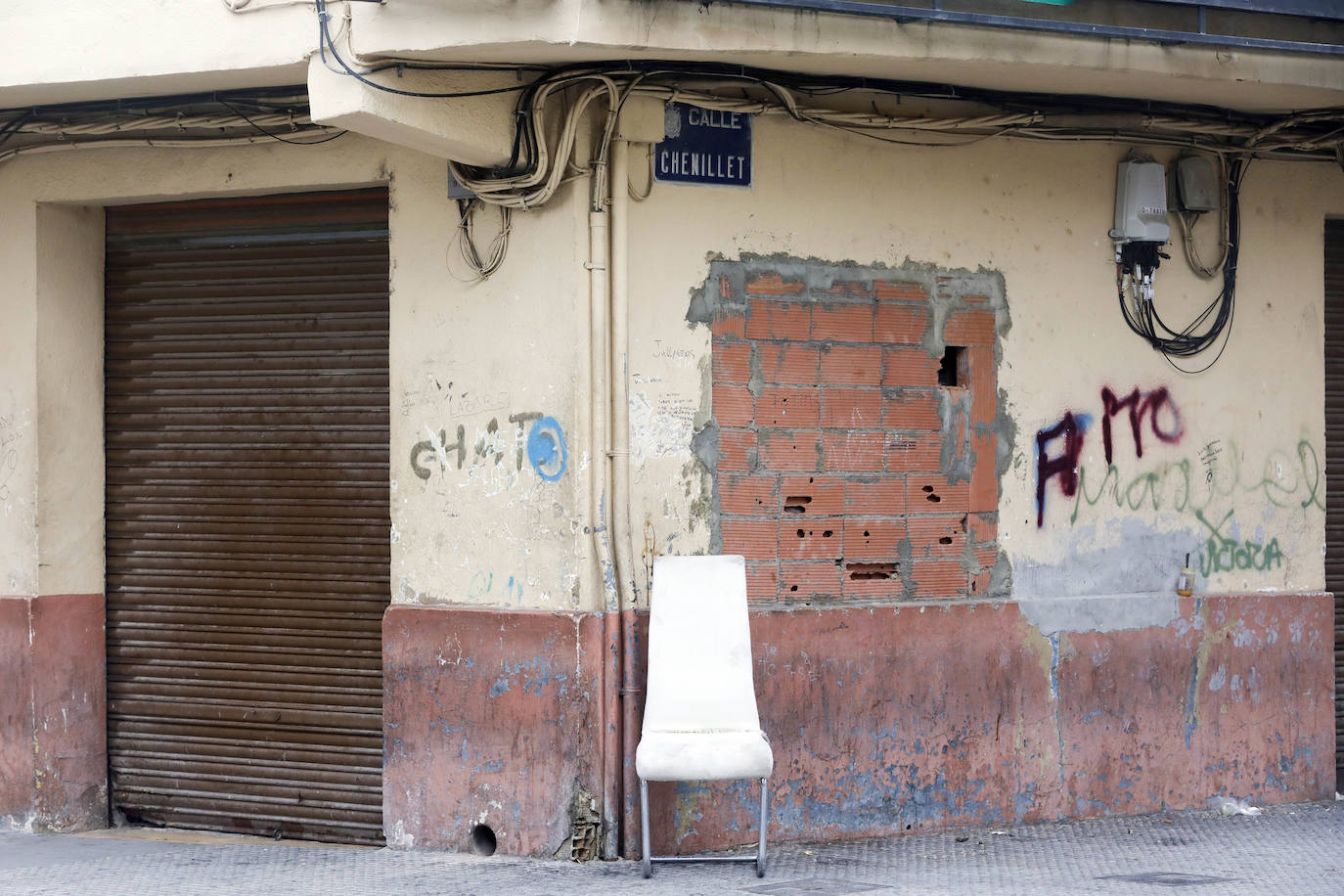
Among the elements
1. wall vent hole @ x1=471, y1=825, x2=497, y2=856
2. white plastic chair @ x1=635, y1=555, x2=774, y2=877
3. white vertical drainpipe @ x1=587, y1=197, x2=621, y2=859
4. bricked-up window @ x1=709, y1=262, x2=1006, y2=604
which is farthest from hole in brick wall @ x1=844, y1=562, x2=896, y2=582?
wall vent hole @ x1=471, y1=825, x2=497, y2=856

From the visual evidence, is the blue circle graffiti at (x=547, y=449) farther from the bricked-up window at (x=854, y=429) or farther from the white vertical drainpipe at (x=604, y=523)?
the bricked-up window at (x=854, y=429)

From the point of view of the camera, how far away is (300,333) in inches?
301

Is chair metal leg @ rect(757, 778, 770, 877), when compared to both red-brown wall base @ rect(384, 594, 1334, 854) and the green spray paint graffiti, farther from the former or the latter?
the green spray paint graffiti

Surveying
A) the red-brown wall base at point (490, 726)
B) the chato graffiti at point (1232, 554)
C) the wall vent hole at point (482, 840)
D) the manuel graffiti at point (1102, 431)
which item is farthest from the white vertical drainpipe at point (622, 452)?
the chato graffiti at point (1232, 554)

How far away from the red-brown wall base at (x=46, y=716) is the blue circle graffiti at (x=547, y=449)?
2841mm

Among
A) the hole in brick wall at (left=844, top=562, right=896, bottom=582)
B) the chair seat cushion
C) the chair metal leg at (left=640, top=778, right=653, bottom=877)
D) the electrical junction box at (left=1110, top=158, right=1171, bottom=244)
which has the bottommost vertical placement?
the chair metal leg at (left=640, top=778, right=653, bottom=877)

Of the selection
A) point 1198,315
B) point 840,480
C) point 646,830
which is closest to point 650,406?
point 840,480

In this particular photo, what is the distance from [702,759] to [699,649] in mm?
519

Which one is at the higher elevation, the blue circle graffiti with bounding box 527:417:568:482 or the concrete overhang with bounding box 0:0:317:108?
the concrete overhang with bounding box 0:0:317:108

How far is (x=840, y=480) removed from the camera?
23.6 feet

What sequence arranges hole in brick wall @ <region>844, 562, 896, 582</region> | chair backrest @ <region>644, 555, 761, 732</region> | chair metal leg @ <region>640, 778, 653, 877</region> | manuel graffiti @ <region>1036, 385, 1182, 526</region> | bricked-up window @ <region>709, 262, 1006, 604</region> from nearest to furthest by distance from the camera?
chair metal leg @ <region>640, 778, 653, 877</region>, chair backrest @ <region>644, 555, 761, 732</region>, bricked-up window @ <region>709, 262, 1006, 604</region>, hole in brick wall @ <region>844, 562, 896, 582</region>, manuel graffiti @ <region>1036, 385, 1182, 526</region>

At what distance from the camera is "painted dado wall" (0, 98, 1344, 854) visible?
6832 millimetres

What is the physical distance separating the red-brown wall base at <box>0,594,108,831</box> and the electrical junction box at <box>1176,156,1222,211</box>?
20.3ft

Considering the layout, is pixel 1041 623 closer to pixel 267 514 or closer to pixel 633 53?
pixel 633 53
